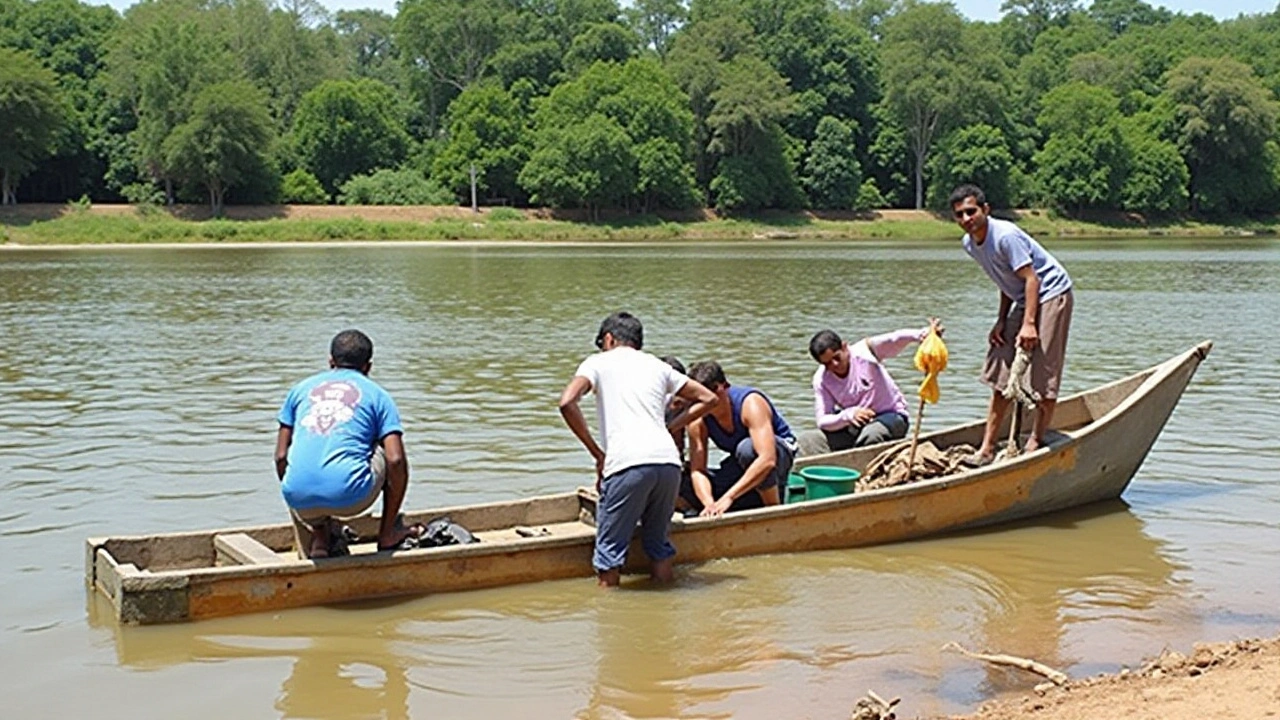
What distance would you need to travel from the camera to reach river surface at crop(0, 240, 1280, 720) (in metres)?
7.11

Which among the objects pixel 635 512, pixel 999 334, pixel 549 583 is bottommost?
pixel 549 583

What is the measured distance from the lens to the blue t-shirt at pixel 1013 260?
10016 mm

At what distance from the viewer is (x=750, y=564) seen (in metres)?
9.12

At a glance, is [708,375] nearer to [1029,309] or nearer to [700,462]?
[700,462]

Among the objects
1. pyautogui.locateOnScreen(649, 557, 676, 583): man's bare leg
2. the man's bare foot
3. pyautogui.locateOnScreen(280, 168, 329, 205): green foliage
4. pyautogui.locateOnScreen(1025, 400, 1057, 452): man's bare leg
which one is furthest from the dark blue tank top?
pyautogui.locateOnScreen(280, 168, 329, 205): green foliage

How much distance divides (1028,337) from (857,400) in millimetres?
1562

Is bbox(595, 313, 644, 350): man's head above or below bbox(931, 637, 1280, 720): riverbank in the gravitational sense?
above

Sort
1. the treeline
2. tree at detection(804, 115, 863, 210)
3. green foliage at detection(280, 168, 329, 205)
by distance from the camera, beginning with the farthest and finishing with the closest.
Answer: tree at detection(804, 115, 863, 210)
green foliage at detection(280, 168, 329, 205)
the treeline

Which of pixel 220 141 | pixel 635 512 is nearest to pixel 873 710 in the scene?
pixel 635 512

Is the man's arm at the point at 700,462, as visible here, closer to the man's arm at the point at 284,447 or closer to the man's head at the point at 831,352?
the man's head at the point at 831,352

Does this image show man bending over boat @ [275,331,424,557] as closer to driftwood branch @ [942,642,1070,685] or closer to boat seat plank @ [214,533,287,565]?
boat seat plank @ [214,533,287,565]

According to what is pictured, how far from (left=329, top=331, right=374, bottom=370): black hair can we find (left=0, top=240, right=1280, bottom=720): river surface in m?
1.37

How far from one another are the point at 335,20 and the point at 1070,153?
223ft

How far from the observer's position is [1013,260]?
1003 centimetres
